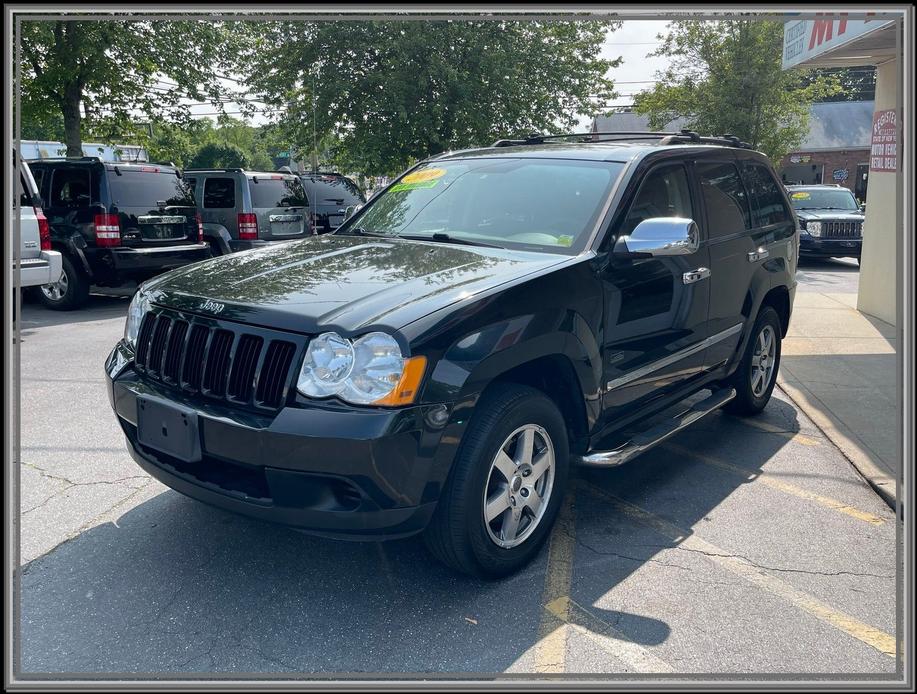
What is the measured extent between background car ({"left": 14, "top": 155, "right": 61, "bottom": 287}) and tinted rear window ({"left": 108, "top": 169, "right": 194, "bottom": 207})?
1.26 metres

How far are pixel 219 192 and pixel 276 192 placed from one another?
89cm

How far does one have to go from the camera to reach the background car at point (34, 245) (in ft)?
29.4

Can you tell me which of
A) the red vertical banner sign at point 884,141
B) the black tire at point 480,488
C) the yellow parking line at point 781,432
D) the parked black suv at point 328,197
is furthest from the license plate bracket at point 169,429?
the parked black suv at point 328,197

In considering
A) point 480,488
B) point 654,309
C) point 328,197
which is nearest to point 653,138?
point 654,309

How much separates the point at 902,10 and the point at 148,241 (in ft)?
32.0

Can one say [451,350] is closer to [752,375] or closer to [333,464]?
[333,464]

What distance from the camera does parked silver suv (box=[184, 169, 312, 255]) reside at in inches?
498

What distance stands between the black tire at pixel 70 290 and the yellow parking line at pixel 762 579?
8.49m

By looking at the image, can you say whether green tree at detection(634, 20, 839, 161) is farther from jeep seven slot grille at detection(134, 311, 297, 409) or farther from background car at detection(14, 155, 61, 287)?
jeep seven slot grille at detection(134, 311, 297, 409)

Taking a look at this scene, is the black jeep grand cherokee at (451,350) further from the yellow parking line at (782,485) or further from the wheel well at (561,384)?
the yellow parking line at (782,485)

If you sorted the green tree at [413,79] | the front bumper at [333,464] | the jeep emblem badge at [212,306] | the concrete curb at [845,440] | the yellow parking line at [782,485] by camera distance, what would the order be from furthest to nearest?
the green tree at [413,79]
the concrete curb at [845,440]
the yellow parking line at [782,485]
the jeep emblem badge at [212,306]
the front bumper at [333,464]

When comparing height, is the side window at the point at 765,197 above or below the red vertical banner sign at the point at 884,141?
below

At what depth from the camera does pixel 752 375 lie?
5.75 metres

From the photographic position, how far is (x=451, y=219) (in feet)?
14.4
